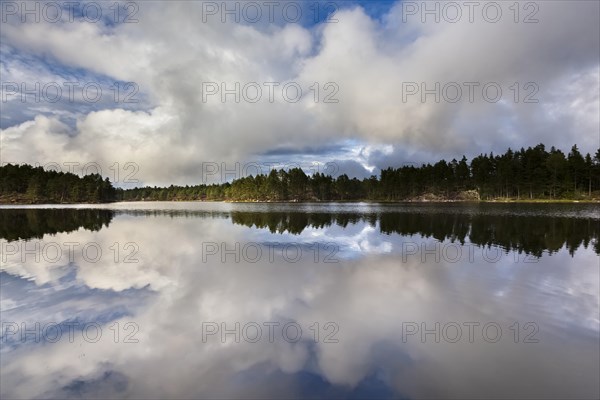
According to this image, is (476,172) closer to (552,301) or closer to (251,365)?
(552,301)

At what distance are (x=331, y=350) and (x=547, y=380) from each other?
205 inches

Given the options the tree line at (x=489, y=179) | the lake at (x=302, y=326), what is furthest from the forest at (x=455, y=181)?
the lake at (x=302, y=326)

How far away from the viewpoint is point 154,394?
25.0 ft

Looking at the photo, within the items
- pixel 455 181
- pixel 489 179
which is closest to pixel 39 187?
pixel 455 181

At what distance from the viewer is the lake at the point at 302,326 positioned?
8.04 meters

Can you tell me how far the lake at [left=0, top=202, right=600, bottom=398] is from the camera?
8.04 m

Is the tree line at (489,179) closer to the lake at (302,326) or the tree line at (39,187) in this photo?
the tree line at (39,187)

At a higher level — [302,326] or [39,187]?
[39,187]

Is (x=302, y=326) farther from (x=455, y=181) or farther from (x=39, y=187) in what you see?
(x=39, y=187)

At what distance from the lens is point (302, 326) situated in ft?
37.9


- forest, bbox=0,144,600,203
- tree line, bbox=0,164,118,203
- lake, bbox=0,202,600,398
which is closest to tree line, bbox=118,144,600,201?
forest, bbox=0,144,600,203

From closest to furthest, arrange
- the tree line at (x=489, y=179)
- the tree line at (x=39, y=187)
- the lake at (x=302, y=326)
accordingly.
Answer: the lake at (x=302, y=326)
the tree line at (x=489, y=179)
the tree line at (x=39, y=187)

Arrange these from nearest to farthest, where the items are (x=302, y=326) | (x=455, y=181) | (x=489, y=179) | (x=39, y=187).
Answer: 1. (x=302, y=326)
2. (x=489, y=179)
3. (x=455, y=181)
4. (x=39, y=187)

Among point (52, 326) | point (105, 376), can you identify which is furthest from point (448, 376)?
A: point (52, 326)
